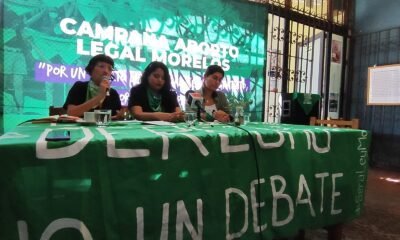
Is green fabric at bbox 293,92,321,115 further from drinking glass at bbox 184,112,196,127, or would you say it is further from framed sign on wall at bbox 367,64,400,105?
drinking glass at bbox 184,112,196,127

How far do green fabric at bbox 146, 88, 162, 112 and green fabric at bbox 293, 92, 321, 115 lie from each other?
2155 millimetres

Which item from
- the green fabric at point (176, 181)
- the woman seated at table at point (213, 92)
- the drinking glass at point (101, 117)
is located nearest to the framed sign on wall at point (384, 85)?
the woman seated at table at point (213, 92)

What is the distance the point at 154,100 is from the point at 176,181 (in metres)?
1.10

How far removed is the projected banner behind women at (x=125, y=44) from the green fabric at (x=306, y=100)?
1.69ft

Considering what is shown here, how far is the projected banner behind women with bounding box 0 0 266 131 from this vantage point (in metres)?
2.68

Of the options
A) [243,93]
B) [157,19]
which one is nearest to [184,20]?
[157,19]

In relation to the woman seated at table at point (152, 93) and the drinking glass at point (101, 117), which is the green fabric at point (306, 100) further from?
the drinking glass at point (101, 117)

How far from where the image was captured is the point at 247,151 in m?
1.27

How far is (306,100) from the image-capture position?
3803 millimetres

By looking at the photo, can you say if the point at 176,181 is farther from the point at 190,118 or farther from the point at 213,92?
the point at 213,92

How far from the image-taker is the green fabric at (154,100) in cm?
Answer: 210

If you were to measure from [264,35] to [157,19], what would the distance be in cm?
149

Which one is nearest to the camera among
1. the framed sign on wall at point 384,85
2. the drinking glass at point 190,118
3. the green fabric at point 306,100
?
the drinking glass at point 190,118

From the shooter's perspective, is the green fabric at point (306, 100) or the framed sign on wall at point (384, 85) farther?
the framed sign on wall at point (384, 85)
